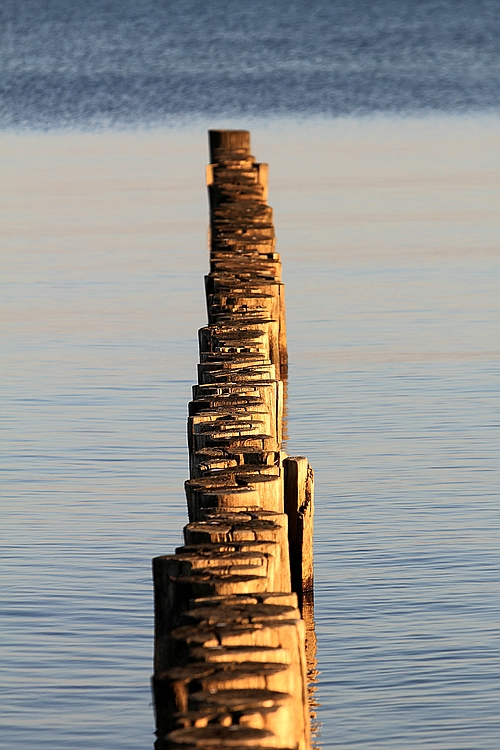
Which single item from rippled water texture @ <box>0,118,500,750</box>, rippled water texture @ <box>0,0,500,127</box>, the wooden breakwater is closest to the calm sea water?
rippled water texture @ <box>0,118,500,750</box>

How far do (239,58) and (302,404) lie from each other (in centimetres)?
3914

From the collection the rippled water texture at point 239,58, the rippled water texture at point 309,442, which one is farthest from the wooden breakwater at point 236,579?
the rippled water texture at point 239,58

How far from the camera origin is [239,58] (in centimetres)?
5041

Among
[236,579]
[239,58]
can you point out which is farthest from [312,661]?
[239,58]

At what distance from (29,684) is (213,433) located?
1630 mm

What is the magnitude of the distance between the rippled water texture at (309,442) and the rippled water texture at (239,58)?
47.6 ft

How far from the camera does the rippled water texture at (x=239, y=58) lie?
1535 inches

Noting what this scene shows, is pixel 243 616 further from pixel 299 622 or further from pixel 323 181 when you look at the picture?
pixel 323 181

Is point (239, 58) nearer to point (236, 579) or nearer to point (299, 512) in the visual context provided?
point (299, 512)

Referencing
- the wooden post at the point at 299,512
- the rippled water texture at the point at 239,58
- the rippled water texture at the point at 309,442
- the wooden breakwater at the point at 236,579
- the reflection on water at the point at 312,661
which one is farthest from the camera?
the rippled water texture at the point at 239,58

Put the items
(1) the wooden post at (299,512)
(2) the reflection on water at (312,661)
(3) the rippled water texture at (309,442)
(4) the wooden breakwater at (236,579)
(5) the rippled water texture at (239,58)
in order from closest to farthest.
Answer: (4) the wooden breakwater at (236,579) → (2) the reflection on water at (312,661) → (3) the rippled water texture at (309,442) → (1) the wooden post at (299,512) → (5) the rippled water texture at (239,58)

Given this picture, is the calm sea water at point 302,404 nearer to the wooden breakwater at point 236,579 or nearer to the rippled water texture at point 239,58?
the wooden breakwater at point 236,579

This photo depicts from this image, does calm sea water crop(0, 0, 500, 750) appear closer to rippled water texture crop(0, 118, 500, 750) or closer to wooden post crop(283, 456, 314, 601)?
rippled water texture crop(0, 118, 500, 750)

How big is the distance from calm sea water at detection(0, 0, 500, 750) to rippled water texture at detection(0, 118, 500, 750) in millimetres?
23
